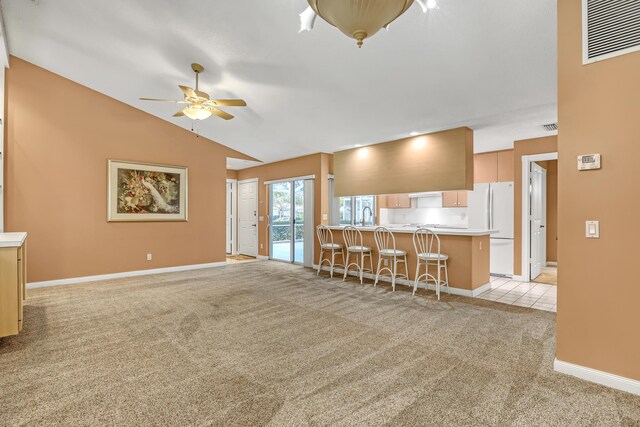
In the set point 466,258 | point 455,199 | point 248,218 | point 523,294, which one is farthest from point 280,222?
point 523,294

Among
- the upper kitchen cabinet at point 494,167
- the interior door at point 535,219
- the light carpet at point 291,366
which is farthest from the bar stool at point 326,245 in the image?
the interior door at point 535,219

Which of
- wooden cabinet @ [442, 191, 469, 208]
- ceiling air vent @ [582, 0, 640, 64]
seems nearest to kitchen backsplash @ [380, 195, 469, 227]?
wooden cabinet @ [442, 191, 469, 208]

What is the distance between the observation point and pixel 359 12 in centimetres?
160

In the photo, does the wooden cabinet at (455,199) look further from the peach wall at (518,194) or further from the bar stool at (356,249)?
the bar stool at (356,249)

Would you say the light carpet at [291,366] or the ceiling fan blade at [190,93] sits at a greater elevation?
the ceiling fan blade at [190,93]

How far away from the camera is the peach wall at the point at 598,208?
209 cm

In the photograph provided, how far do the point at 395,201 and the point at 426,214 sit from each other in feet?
2.66

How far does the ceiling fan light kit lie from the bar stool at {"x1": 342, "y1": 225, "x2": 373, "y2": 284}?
13.2 feet

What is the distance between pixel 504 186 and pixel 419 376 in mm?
4872

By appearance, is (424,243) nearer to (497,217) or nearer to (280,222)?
(497,217)

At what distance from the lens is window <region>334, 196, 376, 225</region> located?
7.42 metres

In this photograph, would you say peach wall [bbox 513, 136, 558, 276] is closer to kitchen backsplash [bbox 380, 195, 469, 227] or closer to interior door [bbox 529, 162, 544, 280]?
interior door [bbox 529, 162, 544, 280]

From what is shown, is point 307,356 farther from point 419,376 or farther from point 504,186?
point 504,186

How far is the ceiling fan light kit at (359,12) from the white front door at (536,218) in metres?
5.36
